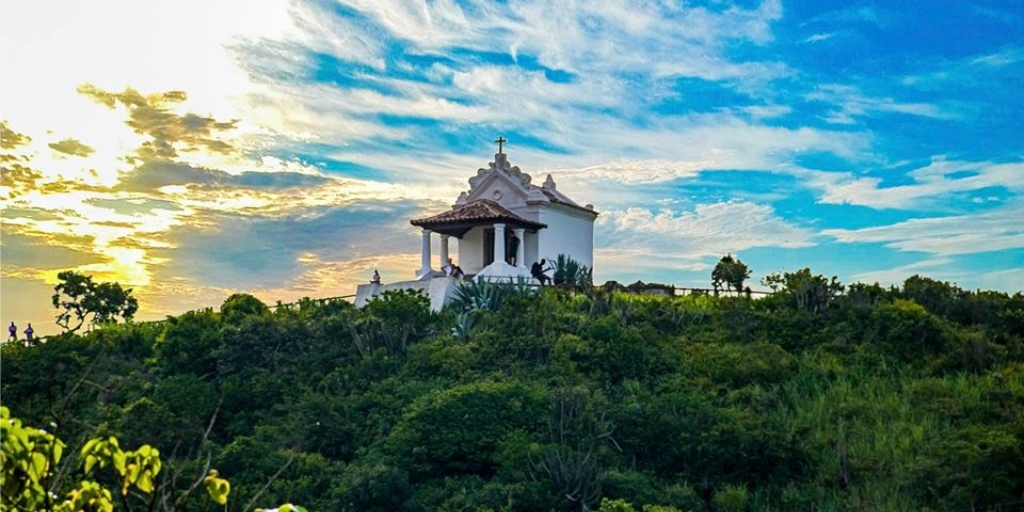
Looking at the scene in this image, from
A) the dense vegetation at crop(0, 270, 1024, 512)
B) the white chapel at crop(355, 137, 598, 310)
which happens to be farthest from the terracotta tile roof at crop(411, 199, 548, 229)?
the dense vegetation at crop(0, 270, 1024, 512)

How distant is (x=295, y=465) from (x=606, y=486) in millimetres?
4931

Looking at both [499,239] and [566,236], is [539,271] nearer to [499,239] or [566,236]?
[499,239]

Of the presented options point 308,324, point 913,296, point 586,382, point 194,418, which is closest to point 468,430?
point 586,382

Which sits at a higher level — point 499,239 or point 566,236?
point 566,236

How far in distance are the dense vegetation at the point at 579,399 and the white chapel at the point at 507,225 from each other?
5.30 m

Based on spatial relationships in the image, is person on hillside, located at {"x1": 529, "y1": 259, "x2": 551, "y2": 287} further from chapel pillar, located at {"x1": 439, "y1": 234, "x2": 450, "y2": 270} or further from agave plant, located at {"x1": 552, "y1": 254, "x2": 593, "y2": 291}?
chapel pillar, located at {"x1": 439, "y1": 234, "x2": 450, "y2": 270}

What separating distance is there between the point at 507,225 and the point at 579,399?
1511 centimetres

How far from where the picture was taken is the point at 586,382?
16406 mm

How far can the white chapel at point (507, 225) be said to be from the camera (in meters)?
29.4

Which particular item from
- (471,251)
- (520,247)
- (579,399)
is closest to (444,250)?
(471,251)

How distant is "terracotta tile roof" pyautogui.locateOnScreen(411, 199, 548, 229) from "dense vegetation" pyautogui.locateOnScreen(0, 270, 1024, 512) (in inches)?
191

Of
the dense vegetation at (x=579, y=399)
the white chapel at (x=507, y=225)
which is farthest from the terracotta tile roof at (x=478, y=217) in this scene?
the dense vegetation at (x=579, y=399)

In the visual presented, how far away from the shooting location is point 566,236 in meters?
32.8

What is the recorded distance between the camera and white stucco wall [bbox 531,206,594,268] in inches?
1238
